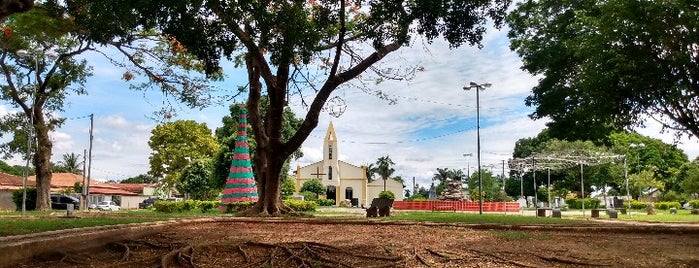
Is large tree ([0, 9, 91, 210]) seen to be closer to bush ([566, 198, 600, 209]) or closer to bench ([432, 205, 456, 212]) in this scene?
bench ([432, 205, 456, 212])

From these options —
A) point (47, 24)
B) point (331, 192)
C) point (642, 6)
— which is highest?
point (47, 24)

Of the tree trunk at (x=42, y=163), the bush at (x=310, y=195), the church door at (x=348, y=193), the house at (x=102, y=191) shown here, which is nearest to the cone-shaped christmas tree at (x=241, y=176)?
the tree trunk at (x=42, y=163)

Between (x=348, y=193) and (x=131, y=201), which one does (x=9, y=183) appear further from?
(x=348, y=193)

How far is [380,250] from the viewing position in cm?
786

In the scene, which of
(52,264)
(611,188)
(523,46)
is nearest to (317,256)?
(52,264)

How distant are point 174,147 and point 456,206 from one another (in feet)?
83.8

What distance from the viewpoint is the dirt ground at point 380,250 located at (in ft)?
23.6

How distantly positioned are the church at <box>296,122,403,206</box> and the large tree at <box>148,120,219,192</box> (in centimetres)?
1900

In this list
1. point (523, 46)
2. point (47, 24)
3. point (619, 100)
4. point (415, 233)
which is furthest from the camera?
point (523, 46)

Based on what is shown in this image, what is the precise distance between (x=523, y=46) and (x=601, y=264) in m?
12.5

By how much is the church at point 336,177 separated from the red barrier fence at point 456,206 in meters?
27.8

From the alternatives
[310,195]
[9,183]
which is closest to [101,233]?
[9,183]

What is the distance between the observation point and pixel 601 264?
23.7 ft

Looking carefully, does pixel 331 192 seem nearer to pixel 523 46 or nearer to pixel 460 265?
pixel 523 46
